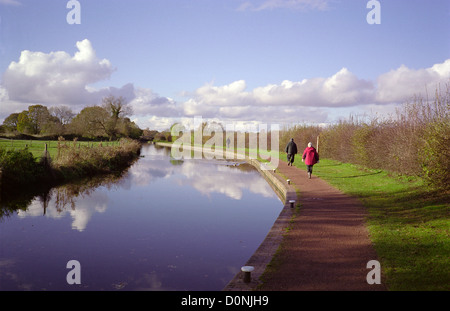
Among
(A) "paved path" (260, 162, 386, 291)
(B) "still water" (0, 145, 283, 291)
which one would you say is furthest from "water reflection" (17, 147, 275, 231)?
(A) "paved path" (260, 162, 386, 291)

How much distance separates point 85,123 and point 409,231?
52.5m

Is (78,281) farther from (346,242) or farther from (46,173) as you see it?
(46,173)

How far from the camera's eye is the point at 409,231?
24.9 feet

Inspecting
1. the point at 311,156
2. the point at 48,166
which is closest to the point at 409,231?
the point at 311,156

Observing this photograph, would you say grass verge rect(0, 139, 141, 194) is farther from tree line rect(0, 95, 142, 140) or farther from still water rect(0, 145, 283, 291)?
tree line rect(0, 95, 142, 140)

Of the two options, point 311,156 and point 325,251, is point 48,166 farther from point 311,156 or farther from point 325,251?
point 325,251

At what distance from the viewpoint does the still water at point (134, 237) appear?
6.08 meters

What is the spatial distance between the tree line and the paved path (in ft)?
148

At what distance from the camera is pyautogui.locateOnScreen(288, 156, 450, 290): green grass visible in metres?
5.13

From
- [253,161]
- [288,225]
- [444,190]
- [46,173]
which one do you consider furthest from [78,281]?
[253,161]

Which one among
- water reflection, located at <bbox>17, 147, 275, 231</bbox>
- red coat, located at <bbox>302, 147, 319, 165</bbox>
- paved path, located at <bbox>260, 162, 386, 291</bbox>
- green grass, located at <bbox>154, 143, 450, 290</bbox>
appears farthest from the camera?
red coat, located at <bbox>302, 147, 319, 165</bbox>

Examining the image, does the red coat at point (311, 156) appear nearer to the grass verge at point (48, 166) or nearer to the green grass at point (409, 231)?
the green grass at point (409, 231)

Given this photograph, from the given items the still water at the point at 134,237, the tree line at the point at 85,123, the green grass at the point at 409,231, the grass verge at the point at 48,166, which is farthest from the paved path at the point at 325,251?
the tree line at the point at 85,123

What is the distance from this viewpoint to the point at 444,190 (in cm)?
1048
